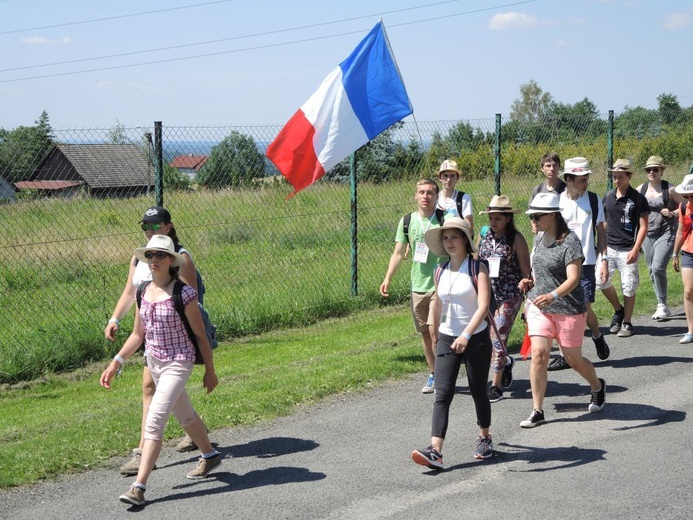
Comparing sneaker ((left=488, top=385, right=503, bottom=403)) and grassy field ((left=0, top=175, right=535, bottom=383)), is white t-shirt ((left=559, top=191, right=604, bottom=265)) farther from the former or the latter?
grassy field ((left=0, top=175, right=535, bottom=383))

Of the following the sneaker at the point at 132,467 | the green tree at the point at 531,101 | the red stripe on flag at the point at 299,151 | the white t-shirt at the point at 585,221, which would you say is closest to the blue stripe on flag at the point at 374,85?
the red stripe on flag at the point at 299,151

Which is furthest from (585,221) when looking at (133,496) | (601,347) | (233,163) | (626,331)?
(133,496)

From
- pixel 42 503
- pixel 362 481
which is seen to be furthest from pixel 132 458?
pixel 362 481

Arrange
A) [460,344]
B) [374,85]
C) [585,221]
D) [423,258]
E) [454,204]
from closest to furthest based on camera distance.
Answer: [460,344], [423,258], [454,204], [585,221], [374,85]

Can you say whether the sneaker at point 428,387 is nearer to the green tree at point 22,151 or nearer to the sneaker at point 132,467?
the sneaker at point 132,467

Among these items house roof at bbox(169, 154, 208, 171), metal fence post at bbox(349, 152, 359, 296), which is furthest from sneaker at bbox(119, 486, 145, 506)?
metal fence post at bbox(349, 152, 359, 296)

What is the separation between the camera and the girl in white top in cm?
598

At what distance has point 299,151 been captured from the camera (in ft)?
31.1

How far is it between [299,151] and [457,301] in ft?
12.7

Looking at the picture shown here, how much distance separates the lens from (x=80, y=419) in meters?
7.50

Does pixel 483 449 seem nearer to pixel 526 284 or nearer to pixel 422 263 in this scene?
pixel 526 284

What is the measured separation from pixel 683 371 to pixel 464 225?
133 inches

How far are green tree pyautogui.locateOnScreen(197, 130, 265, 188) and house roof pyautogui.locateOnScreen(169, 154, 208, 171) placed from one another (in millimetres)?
98

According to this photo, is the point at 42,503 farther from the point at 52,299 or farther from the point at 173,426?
the point at 52,299
